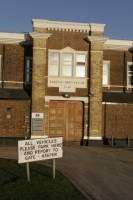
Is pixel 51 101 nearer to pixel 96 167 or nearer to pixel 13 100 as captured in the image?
pixel 13 100

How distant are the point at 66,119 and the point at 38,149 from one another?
64.5 feet

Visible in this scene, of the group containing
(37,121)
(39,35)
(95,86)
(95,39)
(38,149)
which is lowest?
(38,149)

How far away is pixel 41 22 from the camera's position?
127ft

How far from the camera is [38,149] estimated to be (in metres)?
19.7

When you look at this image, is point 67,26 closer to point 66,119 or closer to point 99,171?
point 66,119

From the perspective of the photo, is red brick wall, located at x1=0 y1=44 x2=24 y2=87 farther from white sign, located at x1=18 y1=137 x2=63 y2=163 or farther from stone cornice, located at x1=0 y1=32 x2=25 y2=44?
white sign, located at x1=18 y1=137 x2=63 y2=163

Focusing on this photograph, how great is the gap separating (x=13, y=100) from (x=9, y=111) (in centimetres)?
83

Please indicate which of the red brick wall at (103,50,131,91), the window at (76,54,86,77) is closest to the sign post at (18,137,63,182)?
the window at (76,54,86,77)

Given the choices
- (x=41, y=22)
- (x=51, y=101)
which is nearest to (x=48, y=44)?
(x=41, y=22)

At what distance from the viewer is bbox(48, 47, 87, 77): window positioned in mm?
39312

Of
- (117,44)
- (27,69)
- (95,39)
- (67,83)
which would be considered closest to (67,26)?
(95,39)

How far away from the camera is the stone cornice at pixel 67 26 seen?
3868 centimetres

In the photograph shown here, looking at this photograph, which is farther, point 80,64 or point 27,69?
point 27,69

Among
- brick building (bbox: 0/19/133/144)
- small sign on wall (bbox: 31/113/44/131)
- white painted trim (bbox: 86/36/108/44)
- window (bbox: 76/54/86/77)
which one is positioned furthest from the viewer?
window (bbox: 76/54/86/77)
